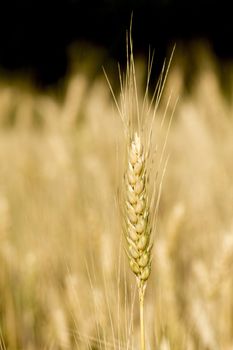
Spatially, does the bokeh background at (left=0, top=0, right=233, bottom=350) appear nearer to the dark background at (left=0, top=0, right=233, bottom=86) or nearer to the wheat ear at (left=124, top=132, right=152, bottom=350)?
the wheat ear at (left=124, top=132, right=152, bottom=350)

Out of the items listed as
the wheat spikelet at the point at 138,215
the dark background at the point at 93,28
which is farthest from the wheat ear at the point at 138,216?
the dark background at the point at 93,28

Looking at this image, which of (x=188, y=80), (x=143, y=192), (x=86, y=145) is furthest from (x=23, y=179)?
(x=188, y=80)

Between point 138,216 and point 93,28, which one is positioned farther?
A: point 93,28

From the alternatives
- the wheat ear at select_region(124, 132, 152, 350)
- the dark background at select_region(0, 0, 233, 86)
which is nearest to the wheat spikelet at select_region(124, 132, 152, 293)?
the wheat ear at select_region(124, 132, 152, 350)

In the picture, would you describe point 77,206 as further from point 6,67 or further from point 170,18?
point 6,67

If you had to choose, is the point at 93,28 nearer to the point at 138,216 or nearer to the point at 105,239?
the point at 105,239

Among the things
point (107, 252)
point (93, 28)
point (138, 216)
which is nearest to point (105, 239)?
point (107, 252)

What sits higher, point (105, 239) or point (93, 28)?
point (93, 28)
